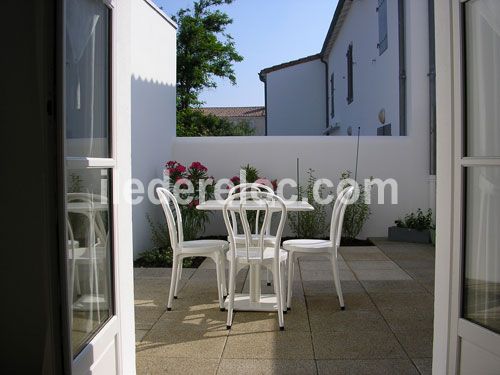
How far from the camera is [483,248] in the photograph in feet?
6.41

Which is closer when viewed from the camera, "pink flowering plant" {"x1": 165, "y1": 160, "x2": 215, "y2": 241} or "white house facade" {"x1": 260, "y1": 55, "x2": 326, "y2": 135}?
"pink flowering plant" {"x1": 165, "y1": 160, "x2": 215, "y2": 241}

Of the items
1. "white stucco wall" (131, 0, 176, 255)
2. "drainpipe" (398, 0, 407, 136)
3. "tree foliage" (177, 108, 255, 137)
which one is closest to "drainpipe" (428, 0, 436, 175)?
"drainpipe" (398, 0, 407, 136)

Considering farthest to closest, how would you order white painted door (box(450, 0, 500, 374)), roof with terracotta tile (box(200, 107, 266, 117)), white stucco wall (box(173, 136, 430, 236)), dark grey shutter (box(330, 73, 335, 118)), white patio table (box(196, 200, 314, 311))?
roof with terracotta tile (box(200, 107, 266, 117)), dark grey shutter (box(330, 73, 335, 118)), white stucco wall (box(173, 136, 430, 236)), white patio table (box(196, 200, 314, 311)), white painted door (box(450, 0, 500, 374))

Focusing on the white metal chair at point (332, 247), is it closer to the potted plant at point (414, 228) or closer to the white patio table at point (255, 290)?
the white patio table at point (255, 290)

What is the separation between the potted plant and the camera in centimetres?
744

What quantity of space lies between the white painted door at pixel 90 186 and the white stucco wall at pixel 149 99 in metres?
4.16

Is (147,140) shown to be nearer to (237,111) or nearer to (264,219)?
(264,219)

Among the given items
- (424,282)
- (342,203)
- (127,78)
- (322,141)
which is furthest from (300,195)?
(127,78)

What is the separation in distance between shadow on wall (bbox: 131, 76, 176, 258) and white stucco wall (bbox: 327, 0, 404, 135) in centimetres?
355

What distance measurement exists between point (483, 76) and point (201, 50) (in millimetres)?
14359

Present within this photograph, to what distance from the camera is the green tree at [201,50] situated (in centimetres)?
1548

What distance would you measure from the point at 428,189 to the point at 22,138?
7.06m

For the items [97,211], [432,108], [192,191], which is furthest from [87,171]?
[432,108]

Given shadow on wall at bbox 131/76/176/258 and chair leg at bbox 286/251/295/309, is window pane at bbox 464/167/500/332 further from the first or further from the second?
shadow on wall at bbox 131/76/176/258
